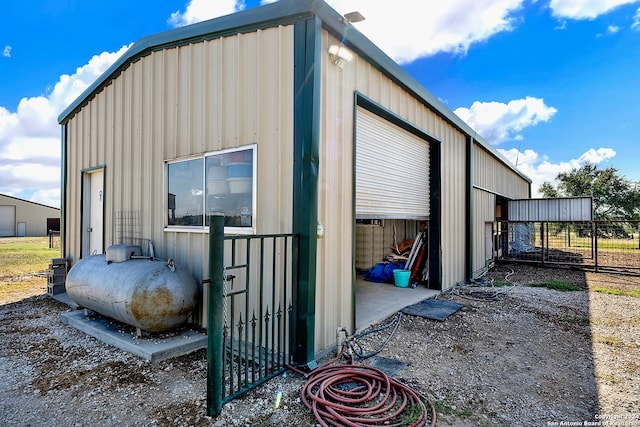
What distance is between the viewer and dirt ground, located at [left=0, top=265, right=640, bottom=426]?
229 centimetres

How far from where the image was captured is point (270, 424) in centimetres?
216

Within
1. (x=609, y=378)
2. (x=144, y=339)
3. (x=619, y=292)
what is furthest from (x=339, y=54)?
(x=619, y=292)

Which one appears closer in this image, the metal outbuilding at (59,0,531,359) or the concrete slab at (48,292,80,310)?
the metal outbuilding at (59,0,531,359)

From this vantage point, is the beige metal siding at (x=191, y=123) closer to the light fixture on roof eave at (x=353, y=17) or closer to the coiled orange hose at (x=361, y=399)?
the light fixture on roof eave at (x=353, y=17)

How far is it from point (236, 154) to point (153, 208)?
72.9 inches

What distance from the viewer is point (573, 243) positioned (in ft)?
38.8

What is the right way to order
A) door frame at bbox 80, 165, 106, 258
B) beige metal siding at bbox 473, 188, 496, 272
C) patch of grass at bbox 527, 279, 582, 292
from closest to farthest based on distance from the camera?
door frame at bbox 80, 165, 106, 258, patch of grass at bbox 527, 279, 582, 292, beige metal siding at bbox 473, 188, 496, 272

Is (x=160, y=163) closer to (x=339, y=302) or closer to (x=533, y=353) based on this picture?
(x=339, y=302)

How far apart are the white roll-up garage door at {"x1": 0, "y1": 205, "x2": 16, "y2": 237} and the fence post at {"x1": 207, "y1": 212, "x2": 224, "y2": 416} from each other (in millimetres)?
37816

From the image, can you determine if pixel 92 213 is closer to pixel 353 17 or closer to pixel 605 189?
pixel 353 17

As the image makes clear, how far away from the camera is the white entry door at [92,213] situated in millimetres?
5891

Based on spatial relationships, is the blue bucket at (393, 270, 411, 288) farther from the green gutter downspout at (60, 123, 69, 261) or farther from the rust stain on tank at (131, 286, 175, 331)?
the green gutter downspout at (60, 123, 69, 261)

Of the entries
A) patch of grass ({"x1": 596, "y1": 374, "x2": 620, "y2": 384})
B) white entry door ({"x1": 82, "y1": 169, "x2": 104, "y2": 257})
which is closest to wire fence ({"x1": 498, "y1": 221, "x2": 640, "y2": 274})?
patch of grass ({"x1": 596, "y1": 374, "x2": 620, "y2": 384})

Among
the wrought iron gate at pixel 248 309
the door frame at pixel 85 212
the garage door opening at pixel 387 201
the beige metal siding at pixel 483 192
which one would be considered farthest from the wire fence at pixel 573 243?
the door frame at pixel 85 212
